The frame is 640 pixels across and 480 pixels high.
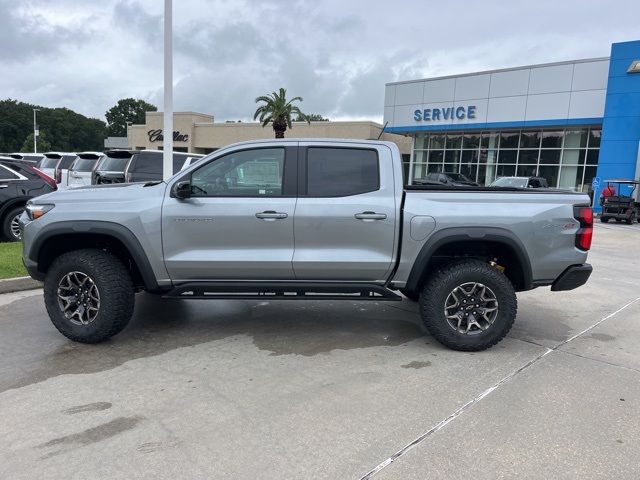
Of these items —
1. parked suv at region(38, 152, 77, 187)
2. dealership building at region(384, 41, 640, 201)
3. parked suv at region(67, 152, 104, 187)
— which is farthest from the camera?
dealership building at region(384, 41, 640, 201)

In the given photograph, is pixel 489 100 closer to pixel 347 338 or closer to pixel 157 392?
pixel 347 338

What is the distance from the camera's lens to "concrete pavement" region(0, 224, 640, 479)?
2.93 m

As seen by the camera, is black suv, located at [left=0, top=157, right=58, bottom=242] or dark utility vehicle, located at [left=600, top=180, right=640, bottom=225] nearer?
black suv, located at [left=0, top=157, right=58, bottom=242]

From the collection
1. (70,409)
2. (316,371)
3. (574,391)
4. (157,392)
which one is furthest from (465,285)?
(70,409)

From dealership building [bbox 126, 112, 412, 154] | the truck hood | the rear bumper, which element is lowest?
the rear bumper

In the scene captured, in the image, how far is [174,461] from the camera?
2.91 meters

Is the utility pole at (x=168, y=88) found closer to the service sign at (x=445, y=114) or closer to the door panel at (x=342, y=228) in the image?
the door panel at (x=342, y=228)

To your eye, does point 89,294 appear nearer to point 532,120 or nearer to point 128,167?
point 128,167

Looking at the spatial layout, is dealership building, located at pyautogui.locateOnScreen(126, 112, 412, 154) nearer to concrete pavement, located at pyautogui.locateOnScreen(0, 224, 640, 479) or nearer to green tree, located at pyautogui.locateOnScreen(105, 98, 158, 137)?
concrete pavement, located at pyautogui.locateOnScreen(0, 224, 640, 479)

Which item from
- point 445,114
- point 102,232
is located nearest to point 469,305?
point 102,232

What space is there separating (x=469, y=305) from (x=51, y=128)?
11601 cm

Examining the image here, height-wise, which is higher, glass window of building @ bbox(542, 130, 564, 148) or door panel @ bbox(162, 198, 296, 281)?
glass window of building @ bbox(542, 130, 564, 148)

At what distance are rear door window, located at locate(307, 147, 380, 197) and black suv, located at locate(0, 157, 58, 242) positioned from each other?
665cm

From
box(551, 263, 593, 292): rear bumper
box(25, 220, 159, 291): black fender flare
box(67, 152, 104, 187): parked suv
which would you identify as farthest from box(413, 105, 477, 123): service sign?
box(25, 220, 159, 291): black fender flare
